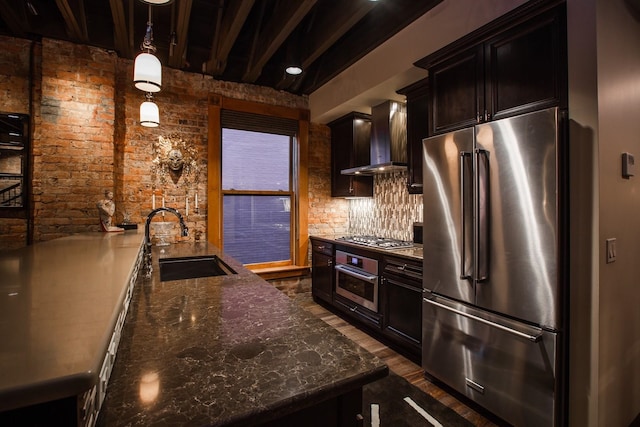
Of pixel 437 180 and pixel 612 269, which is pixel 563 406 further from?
pixel 437 180

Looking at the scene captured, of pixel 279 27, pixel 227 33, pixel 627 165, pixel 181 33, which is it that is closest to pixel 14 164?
pixel 181 33

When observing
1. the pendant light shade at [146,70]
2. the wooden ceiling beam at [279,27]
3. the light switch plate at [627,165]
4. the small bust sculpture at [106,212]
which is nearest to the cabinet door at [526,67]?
the light switch plate at [627,165]

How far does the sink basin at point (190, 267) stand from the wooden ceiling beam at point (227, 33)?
2.06 m

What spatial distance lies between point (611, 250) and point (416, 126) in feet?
6.01

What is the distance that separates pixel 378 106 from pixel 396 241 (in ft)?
5.29

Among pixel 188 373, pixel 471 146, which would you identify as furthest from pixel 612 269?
pixel 188 373

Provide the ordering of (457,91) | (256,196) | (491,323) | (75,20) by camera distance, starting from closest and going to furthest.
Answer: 1. (491,323)
2. (457,91)
3. (75,20)
4. (256,196)

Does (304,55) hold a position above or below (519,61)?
above

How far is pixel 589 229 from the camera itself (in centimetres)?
162

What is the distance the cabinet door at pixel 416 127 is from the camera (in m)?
2.95

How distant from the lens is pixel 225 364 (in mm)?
839

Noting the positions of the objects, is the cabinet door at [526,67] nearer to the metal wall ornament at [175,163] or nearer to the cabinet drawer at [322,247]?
the cabinet drawer at [322,247]

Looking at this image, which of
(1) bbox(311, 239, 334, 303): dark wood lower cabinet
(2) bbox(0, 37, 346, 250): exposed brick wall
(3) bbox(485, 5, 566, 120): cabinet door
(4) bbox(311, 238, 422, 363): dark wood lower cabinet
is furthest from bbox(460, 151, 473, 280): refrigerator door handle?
(2) bbox(0, 37, 346, 250): exposed brick wall

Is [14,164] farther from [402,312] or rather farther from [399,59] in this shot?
[402,312]
